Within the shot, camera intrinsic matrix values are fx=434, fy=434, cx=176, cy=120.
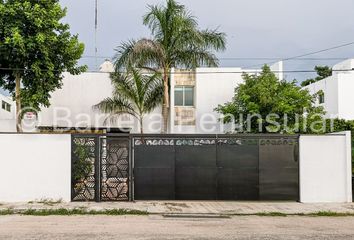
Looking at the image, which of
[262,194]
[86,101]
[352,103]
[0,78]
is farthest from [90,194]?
[352,103]

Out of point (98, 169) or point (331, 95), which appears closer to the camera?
point (98, 169)

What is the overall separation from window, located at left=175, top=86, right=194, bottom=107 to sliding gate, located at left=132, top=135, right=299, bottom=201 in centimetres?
928

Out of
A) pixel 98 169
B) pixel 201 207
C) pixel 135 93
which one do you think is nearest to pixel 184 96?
pixel 135 93

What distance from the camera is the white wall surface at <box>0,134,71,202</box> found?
1362cm

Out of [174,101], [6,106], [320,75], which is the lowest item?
[174,101]

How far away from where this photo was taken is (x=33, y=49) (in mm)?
17641

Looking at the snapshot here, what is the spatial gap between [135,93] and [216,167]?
24.0 ft

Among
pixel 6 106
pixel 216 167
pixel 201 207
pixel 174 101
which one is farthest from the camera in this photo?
pixel 6 106

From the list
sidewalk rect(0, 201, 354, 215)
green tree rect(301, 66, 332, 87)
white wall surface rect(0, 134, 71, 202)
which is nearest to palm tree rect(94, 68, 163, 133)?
white wall surface rect(0, 134, 71, 202)

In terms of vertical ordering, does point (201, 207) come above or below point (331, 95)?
below

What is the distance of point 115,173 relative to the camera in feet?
45.6

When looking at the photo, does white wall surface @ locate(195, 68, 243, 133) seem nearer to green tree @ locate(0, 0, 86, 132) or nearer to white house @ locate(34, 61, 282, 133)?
white house @ locate(34, 61, 282, 133)

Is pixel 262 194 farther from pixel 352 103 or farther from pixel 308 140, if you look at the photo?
pixel 352 103

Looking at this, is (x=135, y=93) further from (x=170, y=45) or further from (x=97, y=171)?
(x=97, y=171)
